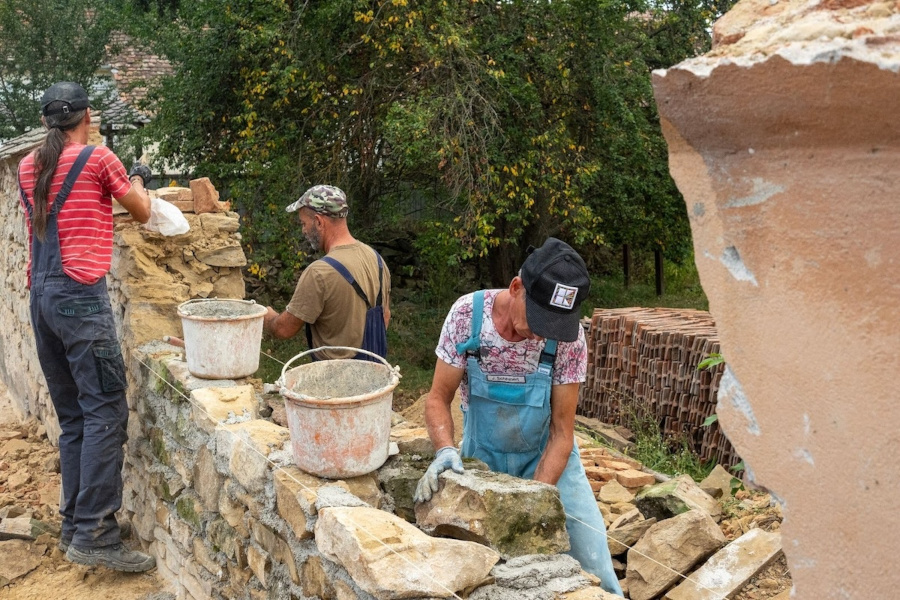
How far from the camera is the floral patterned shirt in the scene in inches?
125

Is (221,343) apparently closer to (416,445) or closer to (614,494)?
(416,445)

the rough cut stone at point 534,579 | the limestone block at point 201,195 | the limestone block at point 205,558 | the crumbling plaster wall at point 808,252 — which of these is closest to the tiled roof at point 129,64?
the limestone block at point 201,195

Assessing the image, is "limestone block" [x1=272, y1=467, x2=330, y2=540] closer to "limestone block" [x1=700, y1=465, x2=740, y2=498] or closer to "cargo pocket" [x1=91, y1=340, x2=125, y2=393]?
"cargo pocket" [x1=91, y1=340, x2=125, y2=393]

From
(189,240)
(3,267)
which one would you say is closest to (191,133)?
(3,267)

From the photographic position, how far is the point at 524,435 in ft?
10.9

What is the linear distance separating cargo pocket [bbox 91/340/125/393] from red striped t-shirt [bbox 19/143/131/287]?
1.04 feet

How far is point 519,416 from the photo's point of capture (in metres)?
3.26

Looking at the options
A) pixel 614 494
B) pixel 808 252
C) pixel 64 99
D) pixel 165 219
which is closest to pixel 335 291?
pixel 165 219

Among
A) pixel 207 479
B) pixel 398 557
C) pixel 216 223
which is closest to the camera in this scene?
pixel 398 557

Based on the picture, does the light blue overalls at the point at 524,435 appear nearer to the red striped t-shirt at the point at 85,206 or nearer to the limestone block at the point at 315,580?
the limestone block at the point at 315,580

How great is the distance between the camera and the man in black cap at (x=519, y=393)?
10.4 feet

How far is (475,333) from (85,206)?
6.52 feet

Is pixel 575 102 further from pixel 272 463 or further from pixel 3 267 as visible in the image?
pixel 272 463

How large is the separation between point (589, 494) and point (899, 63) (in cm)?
261
